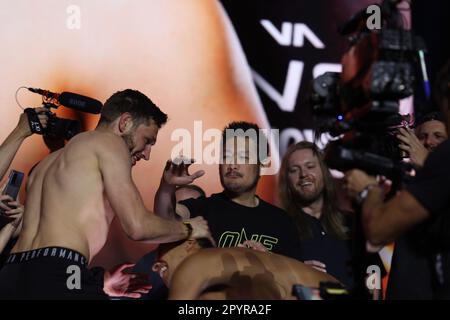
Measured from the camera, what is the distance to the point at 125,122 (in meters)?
3.26

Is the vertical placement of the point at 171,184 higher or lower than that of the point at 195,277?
higher

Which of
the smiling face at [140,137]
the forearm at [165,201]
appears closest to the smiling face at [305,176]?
the forearm at [165,201]

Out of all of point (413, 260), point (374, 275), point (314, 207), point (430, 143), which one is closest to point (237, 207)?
point (314, 207)

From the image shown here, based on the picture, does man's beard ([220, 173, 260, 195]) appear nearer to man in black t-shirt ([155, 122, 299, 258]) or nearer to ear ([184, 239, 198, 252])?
man in black t-shirt ([155, 122, 299, 258])

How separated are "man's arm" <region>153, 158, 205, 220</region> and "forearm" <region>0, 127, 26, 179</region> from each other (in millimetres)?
925

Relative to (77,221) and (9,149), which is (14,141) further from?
(77,221)

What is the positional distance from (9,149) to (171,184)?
3.34 ft

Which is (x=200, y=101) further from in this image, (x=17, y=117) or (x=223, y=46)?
(x=17, y=117)

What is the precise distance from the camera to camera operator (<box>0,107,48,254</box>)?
338 centimetres

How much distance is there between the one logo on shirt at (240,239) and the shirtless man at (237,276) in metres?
0.84

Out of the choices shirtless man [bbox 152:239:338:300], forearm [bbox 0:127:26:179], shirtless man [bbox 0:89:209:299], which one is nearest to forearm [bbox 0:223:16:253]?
forearm [bbox 0:127:26:179]

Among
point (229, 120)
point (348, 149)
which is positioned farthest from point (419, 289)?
point (229, 120)

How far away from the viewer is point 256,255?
8.11 feet
